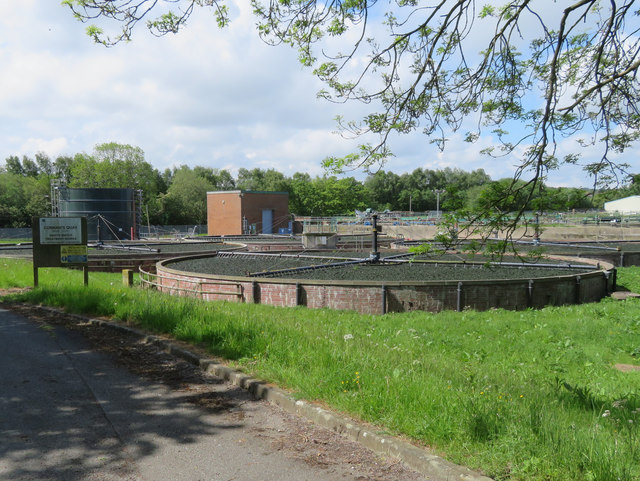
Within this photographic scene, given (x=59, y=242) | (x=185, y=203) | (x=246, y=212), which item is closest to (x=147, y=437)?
(x=59, y=242)

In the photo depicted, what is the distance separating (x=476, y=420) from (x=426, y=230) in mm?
48243

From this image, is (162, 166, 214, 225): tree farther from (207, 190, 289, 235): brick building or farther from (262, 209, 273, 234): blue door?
(262, 209, 273, 234): blue door

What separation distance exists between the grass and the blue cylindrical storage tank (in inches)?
1553

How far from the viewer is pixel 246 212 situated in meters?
65.2

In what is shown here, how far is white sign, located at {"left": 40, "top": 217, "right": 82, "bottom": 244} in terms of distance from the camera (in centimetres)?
1338

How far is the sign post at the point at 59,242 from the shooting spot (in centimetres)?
1334

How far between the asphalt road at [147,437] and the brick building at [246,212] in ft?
193

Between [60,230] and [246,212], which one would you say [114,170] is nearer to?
[246,212]

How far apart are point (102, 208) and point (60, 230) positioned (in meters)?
38.7

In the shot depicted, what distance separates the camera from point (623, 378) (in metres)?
7.13

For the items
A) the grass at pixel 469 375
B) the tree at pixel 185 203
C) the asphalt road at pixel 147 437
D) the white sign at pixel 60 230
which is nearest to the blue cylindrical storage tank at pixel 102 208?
the white sign at pixel 60 230

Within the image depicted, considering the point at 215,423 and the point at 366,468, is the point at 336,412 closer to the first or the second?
the point at 366,468

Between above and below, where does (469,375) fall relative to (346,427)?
above

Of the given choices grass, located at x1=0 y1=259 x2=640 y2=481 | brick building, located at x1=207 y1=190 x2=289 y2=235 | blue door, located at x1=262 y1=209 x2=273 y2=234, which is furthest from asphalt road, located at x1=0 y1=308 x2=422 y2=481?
blue door, located at x1=262 y1=209 x2=273 y2=234
